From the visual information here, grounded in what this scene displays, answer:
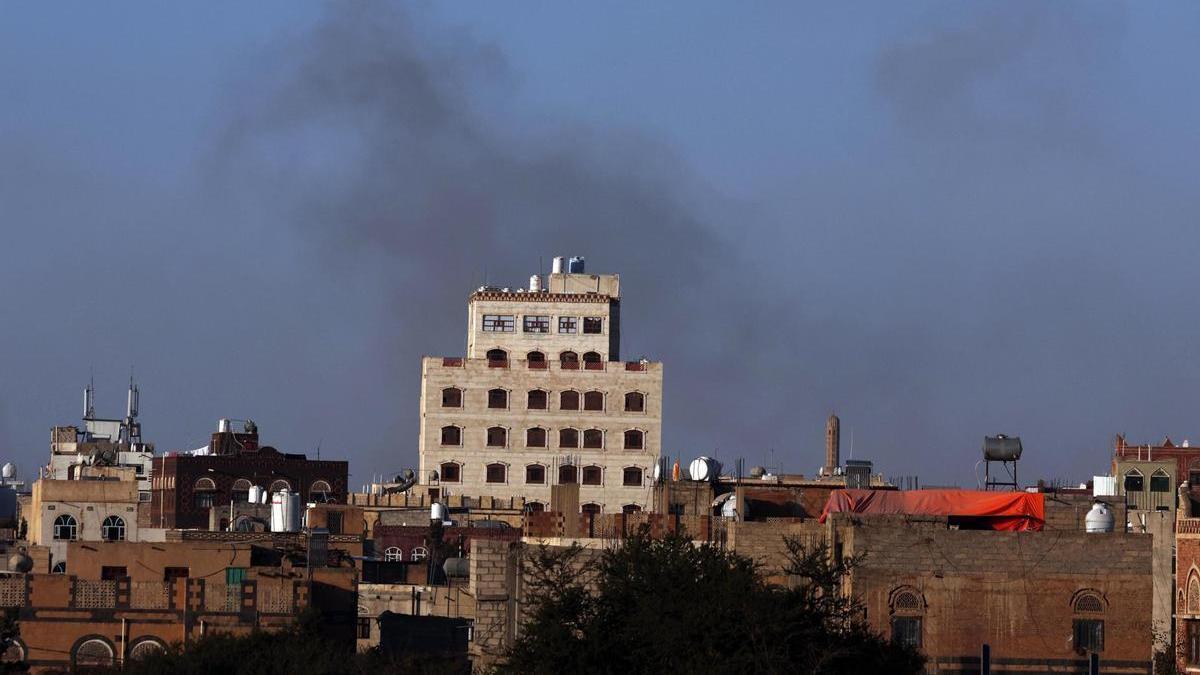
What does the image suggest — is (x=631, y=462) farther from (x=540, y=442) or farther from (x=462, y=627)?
(x=462, y=627)

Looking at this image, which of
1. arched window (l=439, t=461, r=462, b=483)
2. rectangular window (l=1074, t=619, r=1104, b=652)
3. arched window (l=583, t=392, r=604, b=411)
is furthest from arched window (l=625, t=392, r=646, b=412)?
rectangular window (l=1074, t=619, r=1104, b=652)

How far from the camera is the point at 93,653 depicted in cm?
8769

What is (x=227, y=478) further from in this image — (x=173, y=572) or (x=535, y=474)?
(x=173, y=572)

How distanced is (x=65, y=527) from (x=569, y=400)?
137 feet

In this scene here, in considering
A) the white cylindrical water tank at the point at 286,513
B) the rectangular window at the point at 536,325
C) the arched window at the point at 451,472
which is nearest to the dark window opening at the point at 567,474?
the arched window at the point at 451,472

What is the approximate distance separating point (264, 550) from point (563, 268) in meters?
71.7

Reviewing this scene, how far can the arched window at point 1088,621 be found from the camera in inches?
3012

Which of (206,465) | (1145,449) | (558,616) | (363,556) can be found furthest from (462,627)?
(1145,449)

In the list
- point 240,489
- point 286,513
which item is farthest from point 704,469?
point 240,489

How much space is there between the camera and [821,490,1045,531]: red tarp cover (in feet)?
286

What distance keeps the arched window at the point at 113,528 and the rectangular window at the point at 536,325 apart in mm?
39495

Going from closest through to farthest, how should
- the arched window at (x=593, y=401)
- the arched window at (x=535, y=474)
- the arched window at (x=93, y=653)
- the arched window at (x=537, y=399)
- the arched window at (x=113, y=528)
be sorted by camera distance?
the arched window at (x=93, y=653)
the arched window at (x=113, y=528)
the arched window at (x=535, y=474)
the arched window at (x=537, y=399)
the arched window at (x=593, y=401)

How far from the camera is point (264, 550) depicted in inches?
3826

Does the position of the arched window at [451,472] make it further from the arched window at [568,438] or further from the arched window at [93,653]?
the arched window at [93,653]
